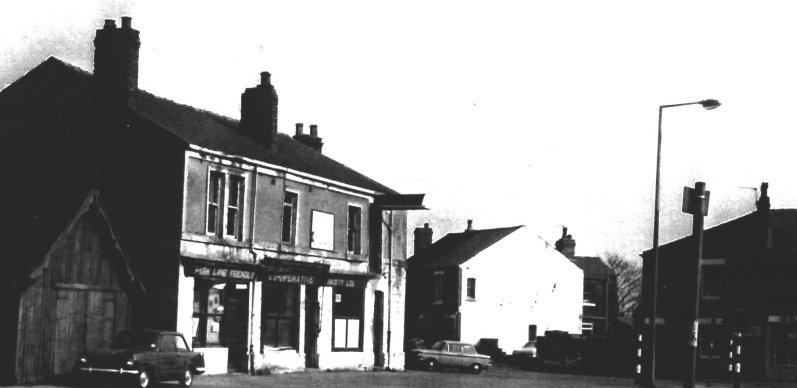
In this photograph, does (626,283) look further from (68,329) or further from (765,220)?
(68,329)

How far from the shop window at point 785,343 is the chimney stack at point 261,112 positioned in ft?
82.8

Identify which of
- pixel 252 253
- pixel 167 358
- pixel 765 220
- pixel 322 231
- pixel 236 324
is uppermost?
pixel 765 220

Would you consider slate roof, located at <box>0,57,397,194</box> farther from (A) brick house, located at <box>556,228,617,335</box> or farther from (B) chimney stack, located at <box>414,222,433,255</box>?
(A) brick house, located at <box>556,228,617,335</box>

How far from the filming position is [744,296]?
166 ft

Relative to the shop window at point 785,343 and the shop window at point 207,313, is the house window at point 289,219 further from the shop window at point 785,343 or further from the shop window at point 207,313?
the shop window at point 785,343

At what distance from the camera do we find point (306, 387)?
28328mm

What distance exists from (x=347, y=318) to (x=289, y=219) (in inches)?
196

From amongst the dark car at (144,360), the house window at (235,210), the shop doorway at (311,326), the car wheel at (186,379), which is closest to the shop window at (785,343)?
the shop doorway at (311,326)

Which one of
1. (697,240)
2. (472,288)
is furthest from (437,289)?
(697,240)

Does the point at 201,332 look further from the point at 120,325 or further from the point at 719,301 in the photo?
the point at 719,301

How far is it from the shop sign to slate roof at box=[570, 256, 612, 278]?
192 ft

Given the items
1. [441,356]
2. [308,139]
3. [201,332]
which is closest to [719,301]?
[441,356]

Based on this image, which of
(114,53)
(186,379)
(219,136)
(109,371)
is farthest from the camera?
(219,136)

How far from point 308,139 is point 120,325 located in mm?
17857
